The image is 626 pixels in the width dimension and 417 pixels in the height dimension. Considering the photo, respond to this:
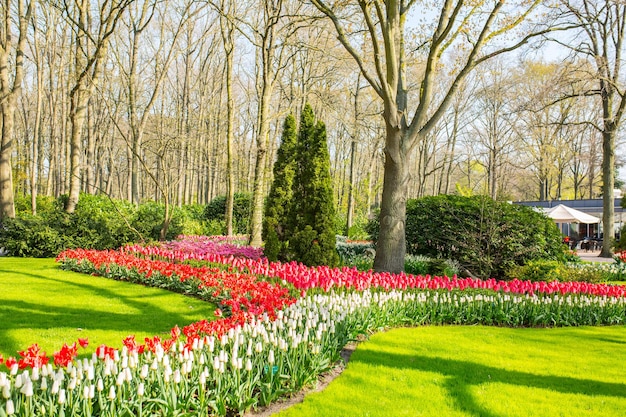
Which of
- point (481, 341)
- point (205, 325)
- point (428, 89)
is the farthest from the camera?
point (428, 89)

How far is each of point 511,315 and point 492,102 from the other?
2875 cm

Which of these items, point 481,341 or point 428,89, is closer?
point 481,341

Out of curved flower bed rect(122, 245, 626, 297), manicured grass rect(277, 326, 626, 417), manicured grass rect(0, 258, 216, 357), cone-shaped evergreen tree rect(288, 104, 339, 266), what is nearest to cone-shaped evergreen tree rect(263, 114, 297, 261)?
cone-shaped evergreen tree rect(288, 104, 339, 266)

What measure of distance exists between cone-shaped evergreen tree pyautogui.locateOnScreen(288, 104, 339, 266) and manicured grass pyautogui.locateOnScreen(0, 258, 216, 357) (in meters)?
3.12

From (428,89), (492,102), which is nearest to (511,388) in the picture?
(428,89)

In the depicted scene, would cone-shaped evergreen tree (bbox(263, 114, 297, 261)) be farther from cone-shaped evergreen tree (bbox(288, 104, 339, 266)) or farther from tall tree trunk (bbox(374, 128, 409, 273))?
tall tree trunk (bbox(374, 128, 409, 273))

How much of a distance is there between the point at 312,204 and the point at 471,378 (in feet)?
21.4

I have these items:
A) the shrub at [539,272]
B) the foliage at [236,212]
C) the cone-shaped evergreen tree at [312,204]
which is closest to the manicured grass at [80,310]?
the cone-shaped evergreen tree at [312,204]

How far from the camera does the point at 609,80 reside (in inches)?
658

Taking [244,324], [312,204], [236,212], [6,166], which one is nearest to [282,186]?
[312,204]

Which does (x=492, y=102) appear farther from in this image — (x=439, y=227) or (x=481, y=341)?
(x=481, y=341)

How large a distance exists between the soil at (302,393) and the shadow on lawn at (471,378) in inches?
7.1

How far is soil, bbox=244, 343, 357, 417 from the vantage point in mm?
3564

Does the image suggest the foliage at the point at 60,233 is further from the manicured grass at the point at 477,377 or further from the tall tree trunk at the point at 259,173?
the manicured grass at the point at 477,377
